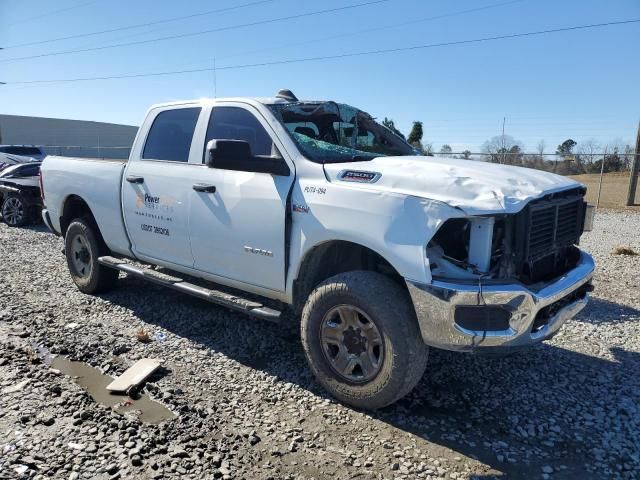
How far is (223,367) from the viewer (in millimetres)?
3951

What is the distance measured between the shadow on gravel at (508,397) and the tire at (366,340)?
0.23 metres

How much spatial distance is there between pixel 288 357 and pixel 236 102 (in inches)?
88.3

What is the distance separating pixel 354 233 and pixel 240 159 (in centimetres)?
107

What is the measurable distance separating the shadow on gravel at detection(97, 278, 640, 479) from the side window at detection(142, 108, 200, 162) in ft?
5.54

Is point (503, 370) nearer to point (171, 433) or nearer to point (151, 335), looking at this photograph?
point (171, 433)

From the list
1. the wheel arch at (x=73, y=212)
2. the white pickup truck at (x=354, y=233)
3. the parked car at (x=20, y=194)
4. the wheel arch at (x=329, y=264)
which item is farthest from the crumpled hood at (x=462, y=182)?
the parked car at (x=20, y=194)

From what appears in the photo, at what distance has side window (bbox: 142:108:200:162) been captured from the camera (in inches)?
179

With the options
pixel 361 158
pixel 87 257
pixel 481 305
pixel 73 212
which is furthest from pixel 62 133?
pixel 481 305

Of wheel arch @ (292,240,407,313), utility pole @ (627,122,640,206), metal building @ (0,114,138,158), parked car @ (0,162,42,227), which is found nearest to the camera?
wheel arch @ (292,240,407,313)

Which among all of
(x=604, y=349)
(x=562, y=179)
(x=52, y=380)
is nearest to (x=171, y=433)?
(x=52, y=380)

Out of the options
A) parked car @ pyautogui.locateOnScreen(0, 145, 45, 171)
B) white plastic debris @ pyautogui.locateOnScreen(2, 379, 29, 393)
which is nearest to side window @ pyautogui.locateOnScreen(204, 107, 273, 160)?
white plastic debris @ pyautogui.locateOnScreen(2, 379, 29, 393)

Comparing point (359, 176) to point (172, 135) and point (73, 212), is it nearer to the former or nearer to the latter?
point (172, 135)

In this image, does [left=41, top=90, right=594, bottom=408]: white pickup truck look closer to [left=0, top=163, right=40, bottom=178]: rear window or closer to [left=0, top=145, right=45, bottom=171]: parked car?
[left=0, top=163, right=40, bottom=178]: rear window

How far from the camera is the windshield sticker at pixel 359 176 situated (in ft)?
10.5
